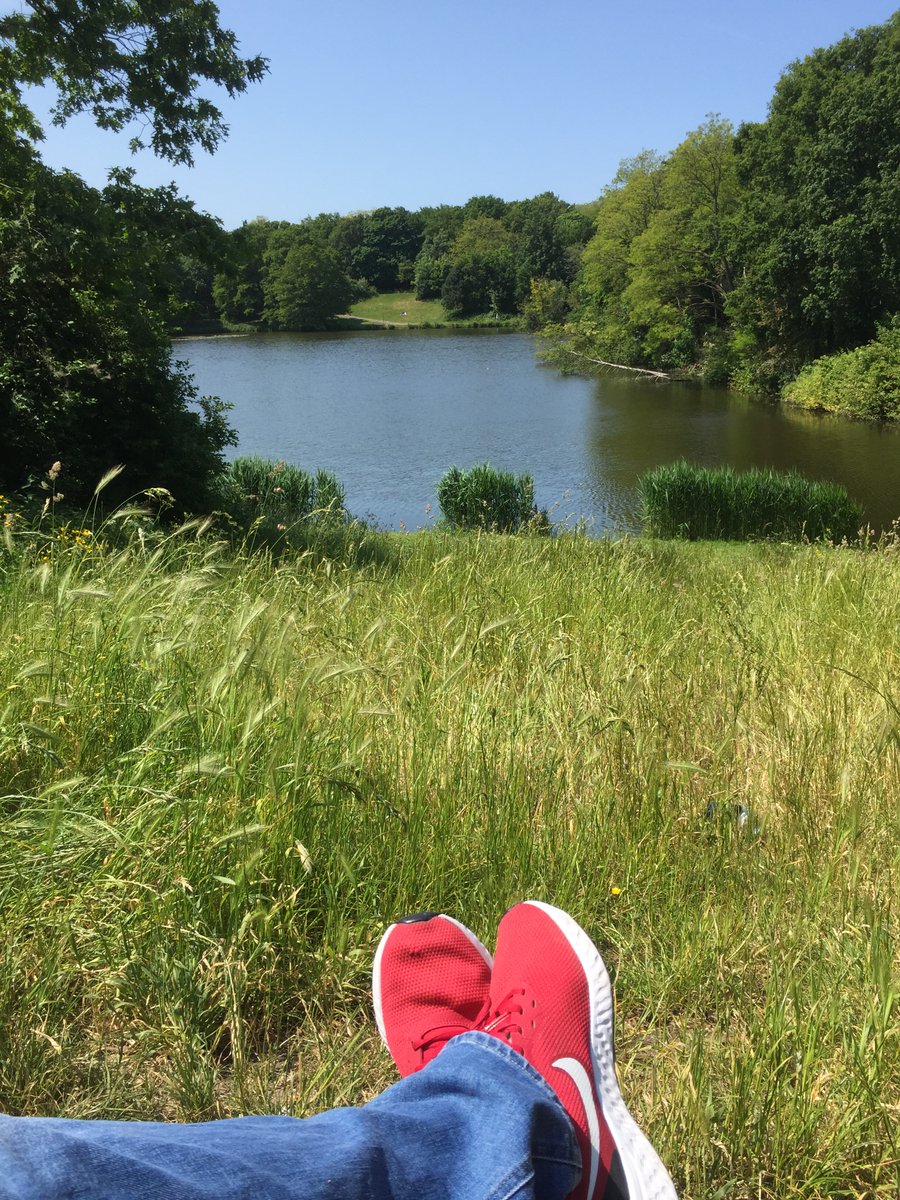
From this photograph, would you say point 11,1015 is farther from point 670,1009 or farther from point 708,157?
point 708,157

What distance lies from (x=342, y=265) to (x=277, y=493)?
77.4 metres

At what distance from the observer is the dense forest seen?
24.8 feet

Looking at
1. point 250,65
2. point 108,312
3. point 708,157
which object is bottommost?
point 108,312

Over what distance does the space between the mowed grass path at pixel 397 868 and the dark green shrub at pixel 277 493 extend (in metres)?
7.51

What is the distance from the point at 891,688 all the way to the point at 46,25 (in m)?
9.25

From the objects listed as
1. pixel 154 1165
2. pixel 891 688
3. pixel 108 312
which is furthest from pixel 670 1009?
pixel 108 312

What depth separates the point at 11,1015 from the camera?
4.53 ft

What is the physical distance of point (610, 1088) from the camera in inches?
49.8

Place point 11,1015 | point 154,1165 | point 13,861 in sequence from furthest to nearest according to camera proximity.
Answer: point 13,861, point 11,1015, point 154,1165

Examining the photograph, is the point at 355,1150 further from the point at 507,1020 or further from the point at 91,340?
the point at 91,340

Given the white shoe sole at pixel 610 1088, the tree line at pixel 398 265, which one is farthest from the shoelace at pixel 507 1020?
the tree line at pixel 398 265

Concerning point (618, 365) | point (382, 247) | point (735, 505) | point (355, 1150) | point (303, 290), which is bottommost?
point (735, 505)

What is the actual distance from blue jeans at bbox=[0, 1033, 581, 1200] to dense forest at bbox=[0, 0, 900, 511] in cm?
695

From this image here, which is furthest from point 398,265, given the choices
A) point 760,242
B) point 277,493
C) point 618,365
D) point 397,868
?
point 397,868
